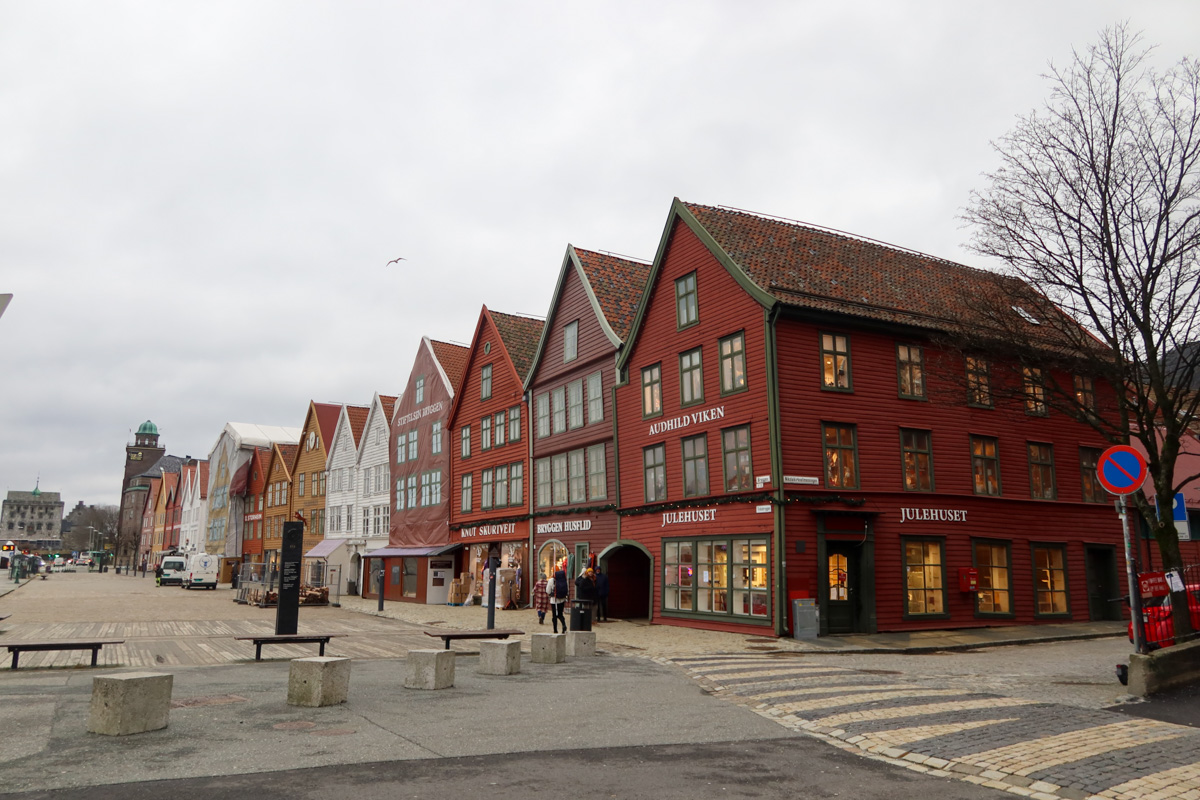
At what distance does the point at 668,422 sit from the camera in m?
26.5

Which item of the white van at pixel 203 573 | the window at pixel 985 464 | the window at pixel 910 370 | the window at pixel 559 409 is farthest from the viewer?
the white van at pixel 203 573

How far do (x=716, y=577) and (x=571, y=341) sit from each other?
39.5 feet

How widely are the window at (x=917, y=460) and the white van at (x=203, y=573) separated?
5049 centimetres

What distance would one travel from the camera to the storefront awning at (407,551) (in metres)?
40.2

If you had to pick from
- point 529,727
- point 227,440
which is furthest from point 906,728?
point 227,440

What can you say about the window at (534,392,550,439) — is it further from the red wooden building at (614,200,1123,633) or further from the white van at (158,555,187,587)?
the white van at (158,555,187,587)

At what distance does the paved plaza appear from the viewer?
7637mm

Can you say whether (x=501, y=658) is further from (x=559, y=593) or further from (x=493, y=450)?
(x=493, y=450)

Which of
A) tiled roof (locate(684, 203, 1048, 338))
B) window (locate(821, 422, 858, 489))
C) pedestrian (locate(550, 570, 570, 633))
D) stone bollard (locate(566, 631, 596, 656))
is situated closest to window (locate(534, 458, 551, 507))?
pedestrian (locate(550, 570, 570, 633))

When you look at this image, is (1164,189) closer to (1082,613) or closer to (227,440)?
(1082,613)

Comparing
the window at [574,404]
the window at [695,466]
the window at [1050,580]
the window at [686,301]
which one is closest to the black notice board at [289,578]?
the window at [695,466]

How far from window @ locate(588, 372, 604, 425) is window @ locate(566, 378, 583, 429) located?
640 millimetres

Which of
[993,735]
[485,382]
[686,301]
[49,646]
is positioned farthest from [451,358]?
[993,735]

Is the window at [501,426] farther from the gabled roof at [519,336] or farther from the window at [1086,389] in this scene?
the window at [1086,389]
